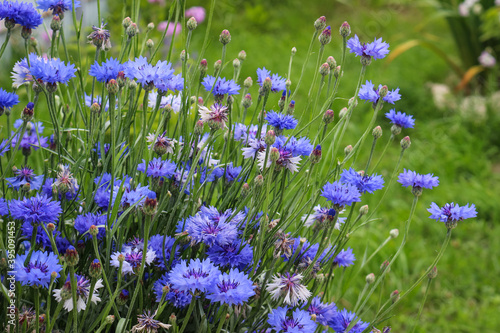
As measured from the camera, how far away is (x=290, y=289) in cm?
81

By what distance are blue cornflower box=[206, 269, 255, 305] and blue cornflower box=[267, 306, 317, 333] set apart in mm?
97

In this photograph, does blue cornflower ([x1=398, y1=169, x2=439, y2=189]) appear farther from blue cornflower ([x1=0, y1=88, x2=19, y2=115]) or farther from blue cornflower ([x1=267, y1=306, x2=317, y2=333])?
blue cornflower ([x1=0, y1=88, x2=19, y2=115])

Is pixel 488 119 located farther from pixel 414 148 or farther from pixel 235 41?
pixel 235 41

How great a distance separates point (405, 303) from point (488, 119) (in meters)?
1.54

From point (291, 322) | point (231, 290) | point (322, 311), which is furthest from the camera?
point (322, 311)

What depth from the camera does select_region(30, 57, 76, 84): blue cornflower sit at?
0.80 meters

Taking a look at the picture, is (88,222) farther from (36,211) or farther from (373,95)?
(373,95)

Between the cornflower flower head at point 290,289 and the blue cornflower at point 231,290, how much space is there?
95 mm

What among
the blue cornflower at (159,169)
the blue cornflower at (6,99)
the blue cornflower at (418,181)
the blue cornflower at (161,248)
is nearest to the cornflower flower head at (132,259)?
the blue cornflower at (161,248)

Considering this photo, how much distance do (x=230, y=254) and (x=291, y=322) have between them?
139 mm

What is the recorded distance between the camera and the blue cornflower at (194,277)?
697 mm

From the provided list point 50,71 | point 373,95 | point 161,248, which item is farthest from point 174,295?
point 373,95

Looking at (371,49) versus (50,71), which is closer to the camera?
(50,71)

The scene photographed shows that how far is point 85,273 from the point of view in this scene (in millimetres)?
872
